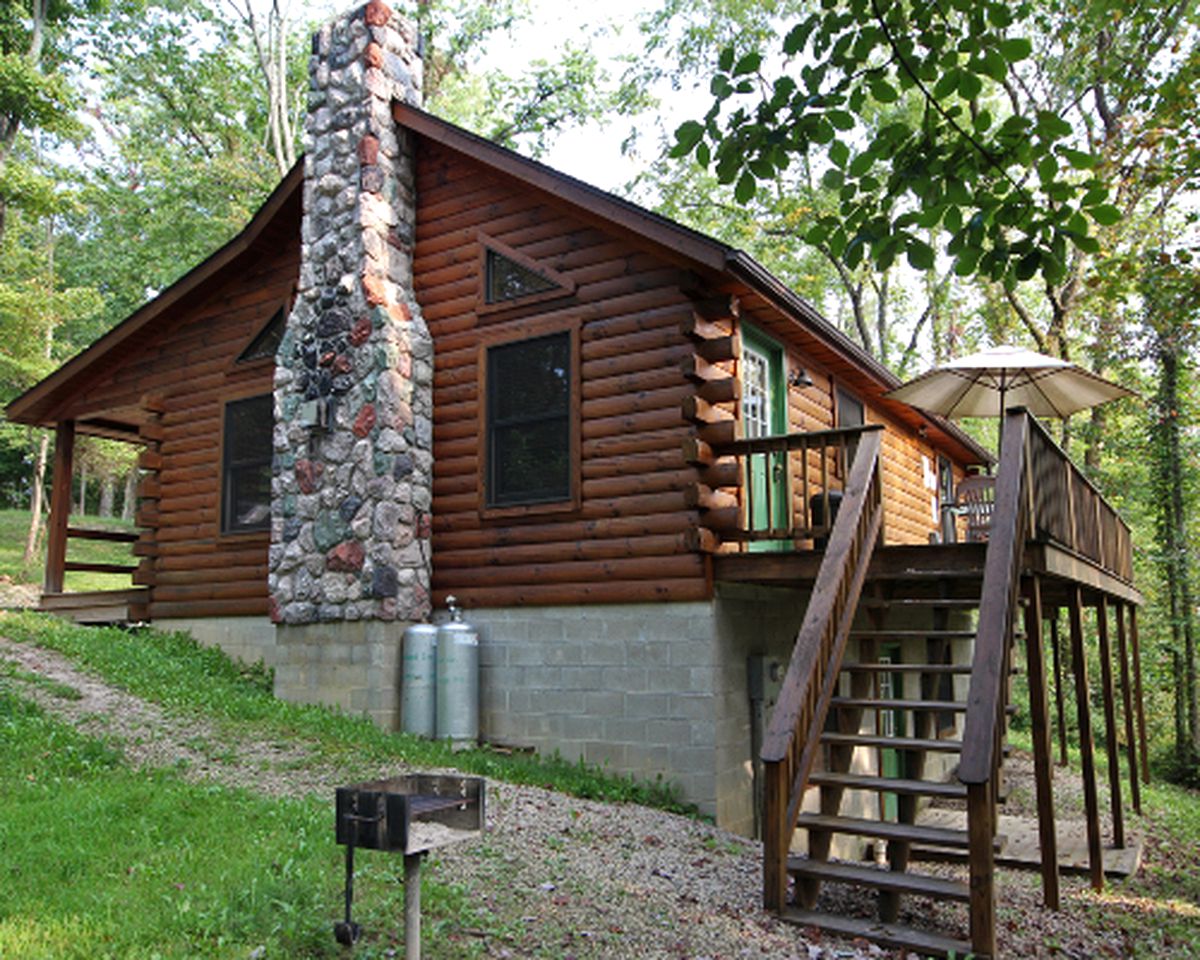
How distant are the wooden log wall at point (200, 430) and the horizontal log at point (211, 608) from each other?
14mm

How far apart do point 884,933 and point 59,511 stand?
508 inches

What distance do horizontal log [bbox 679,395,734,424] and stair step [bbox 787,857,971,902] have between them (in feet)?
12.8

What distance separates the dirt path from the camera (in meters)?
4.99

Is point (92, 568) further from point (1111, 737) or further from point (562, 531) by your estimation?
point (1111, 737)

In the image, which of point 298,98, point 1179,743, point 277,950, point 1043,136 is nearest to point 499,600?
point 277,950

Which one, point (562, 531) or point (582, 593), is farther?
point (562, 531)

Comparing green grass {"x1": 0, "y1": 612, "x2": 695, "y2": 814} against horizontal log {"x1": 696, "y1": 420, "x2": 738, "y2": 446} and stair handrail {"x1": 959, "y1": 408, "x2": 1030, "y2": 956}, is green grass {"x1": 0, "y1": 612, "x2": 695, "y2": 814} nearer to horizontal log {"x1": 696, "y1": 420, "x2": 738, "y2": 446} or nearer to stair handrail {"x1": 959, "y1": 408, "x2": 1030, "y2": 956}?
horizontal log {"x1": 696, "y1": 420, "x2": 738, "y2": 446}

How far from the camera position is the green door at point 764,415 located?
10.1 meters

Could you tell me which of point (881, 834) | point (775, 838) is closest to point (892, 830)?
point (881, 834)

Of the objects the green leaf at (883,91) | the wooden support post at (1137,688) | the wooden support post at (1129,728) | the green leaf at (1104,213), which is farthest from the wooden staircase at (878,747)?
the wooden support post at (1137,688)

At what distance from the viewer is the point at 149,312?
1273cm

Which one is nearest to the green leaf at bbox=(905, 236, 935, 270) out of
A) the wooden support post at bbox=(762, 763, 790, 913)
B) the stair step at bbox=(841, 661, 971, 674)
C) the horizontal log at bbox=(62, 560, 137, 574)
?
the wooden support post at bbox=(762, 763, 790, 913)

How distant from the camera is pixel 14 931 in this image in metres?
4.18

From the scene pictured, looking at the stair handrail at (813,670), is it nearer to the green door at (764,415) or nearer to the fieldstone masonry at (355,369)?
the green door at (764,415)
